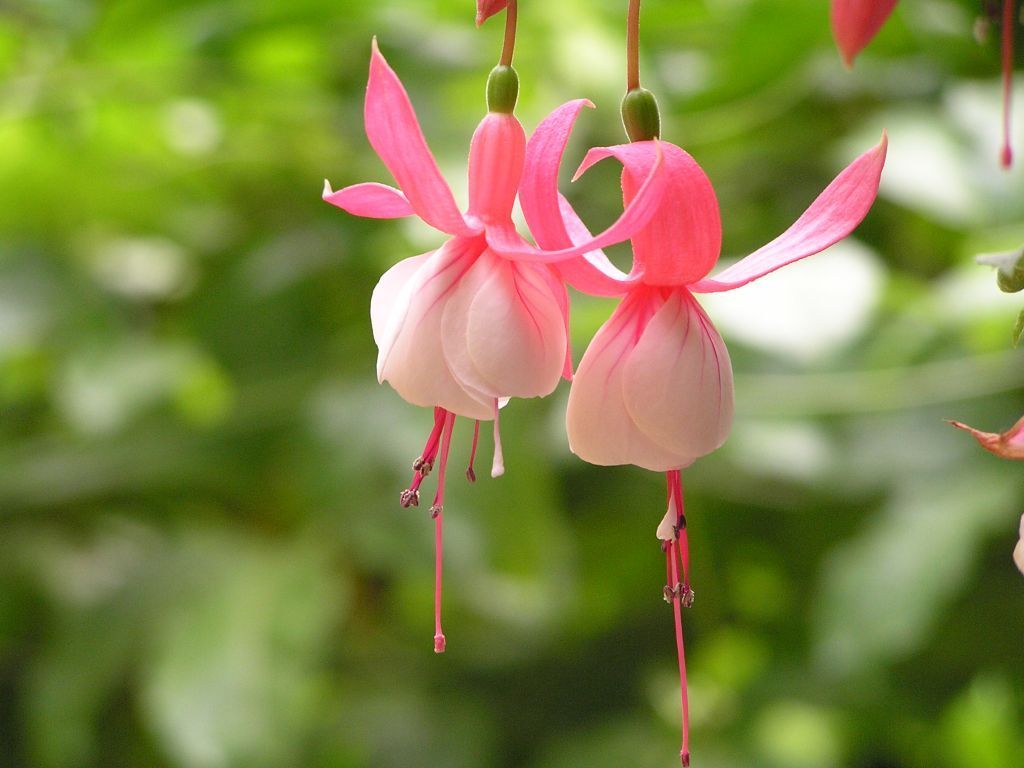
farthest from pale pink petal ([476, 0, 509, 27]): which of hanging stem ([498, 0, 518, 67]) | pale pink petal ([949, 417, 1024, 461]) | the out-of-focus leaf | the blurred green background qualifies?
the out-of-focus leaf

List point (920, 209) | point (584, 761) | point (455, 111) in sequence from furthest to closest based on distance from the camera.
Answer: point (455, 111)
point (584, 761)
point (920, 209)

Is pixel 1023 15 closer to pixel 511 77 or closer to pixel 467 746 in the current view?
pixel 511 77

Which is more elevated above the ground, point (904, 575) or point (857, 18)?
point (857, 18)

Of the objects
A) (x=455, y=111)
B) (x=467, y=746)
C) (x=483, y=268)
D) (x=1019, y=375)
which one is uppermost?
(x=455, y=111)

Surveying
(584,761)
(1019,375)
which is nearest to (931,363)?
(1019,375)

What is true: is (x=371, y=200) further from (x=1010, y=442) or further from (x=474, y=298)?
(x=1010, y=442)

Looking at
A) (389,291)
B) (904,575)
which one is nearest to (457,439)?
(904,575)
